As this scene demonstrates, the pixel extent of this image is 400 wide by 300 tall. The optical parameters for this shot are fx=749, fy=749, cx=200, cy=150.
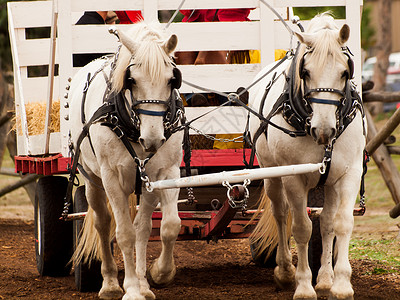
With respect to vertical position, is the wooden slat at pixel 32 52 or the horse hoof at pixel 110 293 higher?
the wooden slat at pixel 32 52

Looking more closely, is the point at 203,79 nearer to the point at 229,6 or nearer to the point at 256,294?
the point at 229,6

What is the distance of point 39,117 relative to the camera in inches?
271

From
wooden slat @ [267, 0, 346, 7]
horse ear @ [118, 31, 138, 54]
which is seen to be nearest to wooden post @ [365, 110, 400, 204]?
wooden slat @ [267, 0, 346, 7]

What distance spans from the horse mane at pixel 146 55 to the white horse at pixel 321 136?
0.85 meters

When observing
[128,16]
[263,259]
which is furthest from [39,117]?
[263,259]

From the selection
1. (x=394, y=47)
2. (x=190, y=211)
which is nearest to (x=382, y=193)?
(x=190, y=211)

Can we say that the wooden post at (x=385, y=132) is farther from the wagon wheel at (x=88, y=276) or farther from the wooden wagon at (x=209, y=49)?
the wagon wheel at (x=88, y=276)

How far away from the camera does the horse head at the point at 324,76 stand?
436 centimetres

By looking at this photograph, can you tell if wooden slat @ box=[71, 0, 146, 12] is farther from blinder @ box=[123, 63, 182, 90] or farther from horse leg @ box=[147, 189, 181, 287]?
horse leg @ box=[147, 189, 181, 287]

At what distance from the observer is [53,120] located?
6535 mm

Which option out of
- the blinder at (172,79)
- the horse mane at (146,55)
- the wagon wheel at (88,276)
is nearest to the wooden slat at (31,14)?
the wagon wheel at (88,276)

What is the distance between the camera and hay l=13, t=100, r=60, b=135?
21.4 feet

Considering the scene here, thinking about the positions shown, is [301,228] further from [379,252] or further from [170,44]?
[379,252]

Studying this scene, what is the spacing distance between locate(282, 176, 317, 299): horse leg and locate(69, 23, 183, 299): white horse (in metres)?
0.77
